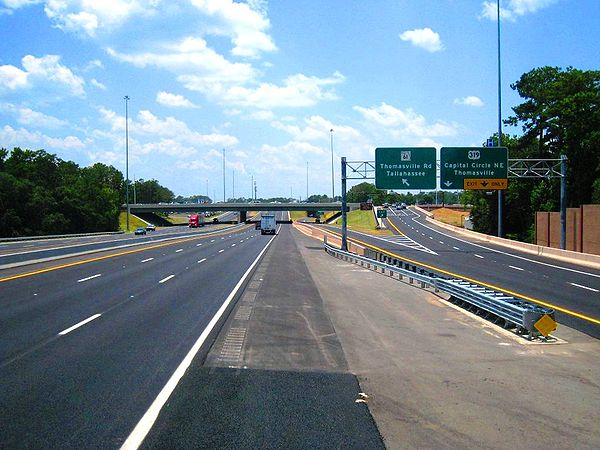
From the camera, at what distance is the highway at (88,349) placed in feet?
22.0

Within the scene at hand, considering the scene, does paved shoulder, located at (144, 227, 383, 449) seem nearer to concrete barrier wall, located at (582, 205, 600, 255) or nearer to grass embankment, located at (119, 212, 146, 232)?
concrete barrier wall, located at (582, 205, 600, 255)

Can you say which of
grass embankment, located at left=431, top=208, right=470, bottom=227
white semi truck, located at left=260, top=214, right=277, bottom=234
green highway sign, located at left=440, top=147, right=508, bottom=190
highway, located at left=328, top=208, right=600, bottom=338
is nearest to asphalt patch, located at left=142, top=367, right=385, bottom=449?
highway, located at left=328, top=208, right=600, bottom=338

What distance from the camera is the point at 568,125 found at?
67.8m

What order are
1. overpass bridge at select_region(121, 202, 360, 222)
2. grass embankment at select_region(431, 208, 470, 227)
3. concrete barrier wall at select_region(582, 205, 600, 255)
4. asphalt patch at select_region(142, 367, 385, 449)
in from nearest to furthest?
asphalt patch at select_region(142, 367, 385, 449) → concrete barrier wall at select_region(582, 205, 600, 255) → overpass bridge at select_region(121, 202, 360, 222) → grass embankment at select_region(431, 208, 470, 227)

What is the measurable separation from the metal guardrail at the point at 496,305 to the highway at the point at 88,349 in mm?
6994

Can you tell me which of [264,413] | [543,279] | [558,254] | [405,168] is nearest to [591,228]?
[558,254]

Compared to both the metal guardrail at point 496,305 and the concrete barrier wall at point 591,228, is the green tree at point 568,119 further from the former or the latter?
the metal guardrail at point 496,305

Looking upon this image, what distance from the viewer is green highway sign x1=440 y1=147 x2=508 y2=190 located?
41.2 meters

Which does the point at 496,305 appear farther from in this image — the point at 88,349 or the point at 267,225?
the point at 267,225

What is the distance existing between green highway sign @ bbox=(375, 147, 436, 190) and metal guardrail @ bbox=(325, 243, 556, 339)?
16.1m

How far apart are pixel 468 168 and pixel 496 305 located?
90.6ft

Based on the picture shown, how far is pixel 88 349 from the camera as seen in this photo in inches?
419

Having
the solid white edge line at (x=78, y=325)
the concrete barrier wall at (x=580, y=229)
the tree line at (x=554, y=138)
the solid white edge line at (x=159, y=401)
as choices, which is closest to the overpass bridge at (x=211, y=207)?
the tree line at (x=554, y=138)

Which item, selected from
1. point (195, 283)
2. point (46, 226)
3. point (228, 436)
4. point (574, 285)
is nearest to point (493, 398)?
point (228, 436)
